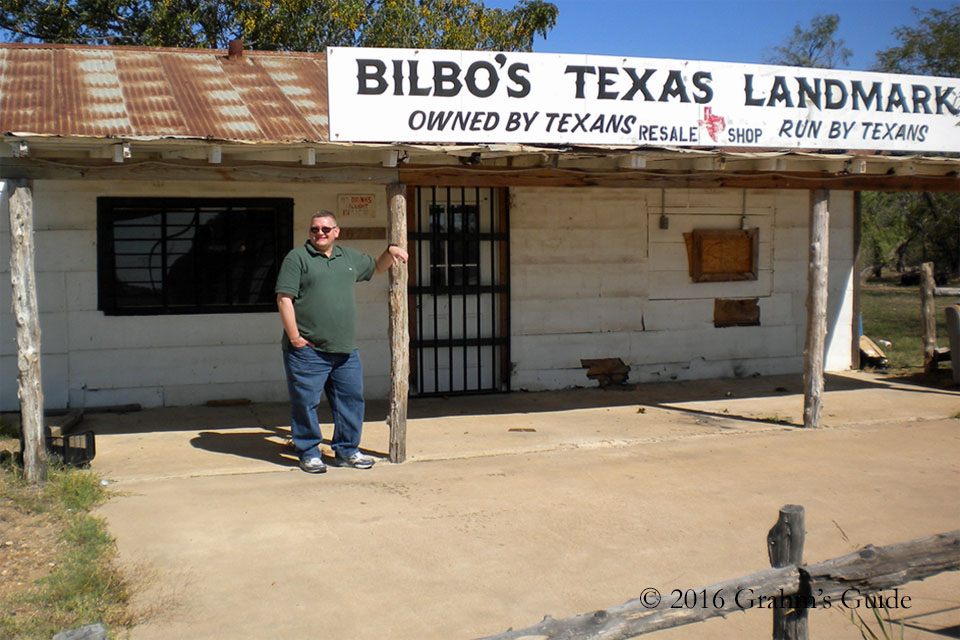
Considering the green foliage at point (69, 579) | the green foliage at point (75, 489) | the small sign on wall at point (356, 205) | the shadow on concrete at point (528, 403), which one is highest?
the small sign on wall at point (356, 205)

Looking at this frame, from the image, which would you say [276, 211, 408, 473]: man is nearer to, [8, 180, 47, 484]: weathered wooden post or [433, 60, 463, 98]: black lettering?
[433, 60, 463, 98]: black lettering

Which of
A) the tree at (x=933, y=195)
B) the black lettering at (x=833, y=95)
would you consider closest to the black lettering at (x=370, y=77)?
the black lettering at (x=833, y=95)

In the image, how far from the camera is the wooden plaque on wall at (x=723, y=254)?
10.5 metres

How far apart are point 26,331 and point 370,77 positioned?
3113mm

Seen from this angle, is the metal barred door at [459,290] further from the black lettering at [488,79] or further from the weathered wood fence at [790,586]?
the weathered wood fence at [790,586]

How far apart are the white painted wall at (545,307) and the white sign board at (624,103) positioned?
84.2 inches

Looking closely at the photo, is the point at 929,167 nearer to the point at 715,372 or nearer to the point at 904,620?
the point at 715,372

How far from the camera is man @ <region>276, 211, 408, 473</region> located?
→ 20.9 ft

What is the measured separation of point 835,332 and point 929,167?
11.6 feet

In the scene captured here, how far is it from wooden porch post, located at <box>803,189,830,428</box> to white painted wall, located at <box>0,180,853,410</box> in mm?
2324

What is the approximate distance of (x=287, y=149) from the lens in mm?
6438

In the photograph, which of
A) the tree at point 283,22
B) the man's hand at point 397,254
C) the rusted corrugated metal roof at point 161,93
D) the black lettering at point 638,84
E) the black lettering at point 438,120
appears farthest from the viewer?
the tree at point 283,22

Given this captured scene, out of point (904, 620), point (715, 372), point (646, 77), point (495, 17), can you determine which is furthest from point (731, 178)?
point (495, 17)

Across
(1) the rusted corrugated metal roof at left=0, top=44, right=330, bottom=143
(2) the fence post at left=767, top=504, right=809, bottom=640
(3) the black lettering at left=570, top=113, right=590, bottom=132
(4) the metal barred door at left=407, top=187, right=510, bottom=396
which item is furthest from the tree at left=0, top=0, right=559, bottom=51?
(2) the fence post at left=767, top=504, right=809, bottom=640
